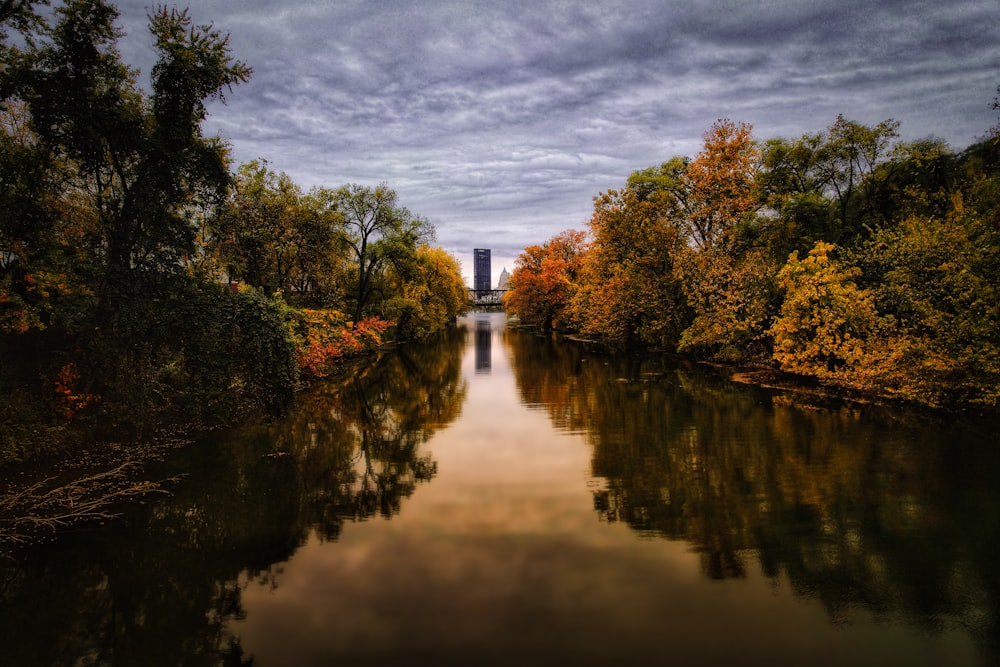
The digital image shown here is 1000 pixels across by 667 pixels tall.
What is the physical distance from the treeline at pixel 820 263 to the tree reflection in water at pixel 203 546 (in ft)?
59.2

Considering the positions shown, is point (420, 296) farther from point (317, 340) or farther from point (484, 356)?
point (317, 340)

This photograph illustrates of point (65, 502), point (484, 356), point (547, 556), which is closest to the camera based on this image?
point (547, 556)

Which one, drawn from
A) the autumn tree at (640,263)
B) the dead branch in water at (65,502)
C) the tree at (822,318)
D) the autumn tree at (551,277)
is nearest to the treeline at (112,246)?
the dead branch in water at (65,502)

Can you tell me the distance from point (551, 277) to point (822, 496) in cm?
5268

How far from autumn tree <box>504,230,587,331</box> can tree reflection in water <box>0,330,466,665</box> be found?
4640cm

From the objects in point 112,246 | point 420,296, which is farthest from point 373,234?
point 112,246

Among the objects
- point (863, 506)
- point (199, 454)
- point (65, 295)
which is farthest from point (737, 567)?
point (65, 295)

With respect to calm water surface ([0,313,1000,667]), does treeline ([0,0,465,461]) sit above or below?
above

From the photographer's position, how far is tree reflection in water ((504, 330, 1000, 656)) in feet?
26.2

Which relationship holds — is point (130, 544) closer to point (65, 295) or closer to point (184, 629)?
point (184, 629)

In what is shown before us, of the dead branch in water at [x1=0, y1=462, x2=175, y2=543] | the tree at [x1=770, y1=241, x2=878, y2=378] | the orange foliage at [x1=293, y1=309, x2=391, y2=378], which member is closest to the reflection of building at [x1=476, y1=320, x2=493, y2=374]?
the orange foliage at [x1=293, y1=309, x2=391, y2=378]

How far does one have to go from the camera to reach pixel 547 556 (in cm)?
939

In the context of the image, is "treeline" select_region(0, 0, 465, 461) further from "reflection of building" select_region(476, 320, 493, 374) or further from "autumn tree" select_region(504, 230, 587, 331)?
"autumn tree" select_region(504, 230, 587, 331)

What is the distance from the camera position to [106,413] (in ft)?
53.8
